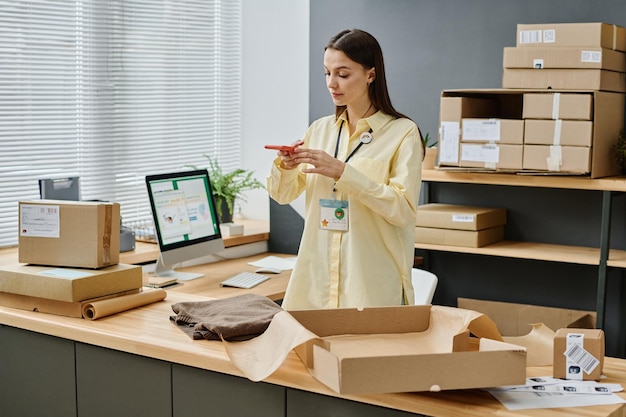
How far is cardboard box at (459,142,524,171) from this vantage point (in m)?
3.80

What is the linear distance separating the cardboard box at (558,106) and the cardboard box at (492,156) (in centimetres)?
17

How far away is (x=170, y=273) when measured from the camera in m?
3.89

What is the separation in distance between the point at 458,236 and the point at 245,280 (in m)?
1.07

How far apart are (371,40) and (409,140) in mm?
369

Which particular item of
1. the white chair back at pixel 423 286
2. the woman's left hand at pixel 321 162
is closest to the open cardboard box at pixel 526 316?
the white chair back at pixel 423 286

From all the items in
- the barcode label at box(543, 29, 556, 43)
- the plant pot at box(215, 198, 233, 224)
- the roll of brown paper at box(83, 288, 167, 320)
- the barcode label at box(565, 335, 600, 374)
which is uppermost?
the barcode label at box(543, 29, 556, 43)

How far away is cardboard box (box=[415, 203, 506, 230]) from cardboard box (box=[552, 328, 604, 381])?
2133 millimetres

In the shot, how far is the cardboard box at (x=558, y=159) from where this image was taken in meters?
3.64

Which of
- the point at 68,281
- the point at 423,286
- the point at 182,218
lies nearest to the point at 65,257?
the point at 68,281

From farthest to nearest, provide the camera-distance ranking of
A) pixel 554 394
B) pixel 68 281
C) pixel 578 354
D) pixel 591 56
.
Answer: pixel 591 56
pixel 68 281
pixel 578 354
pixel 554 394

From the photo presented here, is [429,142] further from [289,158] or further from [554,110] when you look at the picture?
→ [289,158]

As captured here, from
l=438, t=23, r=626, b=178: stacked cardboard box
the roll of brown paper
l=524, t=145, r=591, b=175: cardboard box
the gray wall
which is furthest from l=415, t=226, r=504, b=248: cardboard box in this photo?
the roll of brown paper

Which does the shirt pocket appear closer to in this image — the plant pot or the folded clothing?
the folded clothing

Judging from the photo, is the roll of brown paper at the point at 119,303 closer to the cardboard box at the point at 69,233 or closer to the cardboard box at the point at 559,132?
the cardboard box at the point at 69,233
